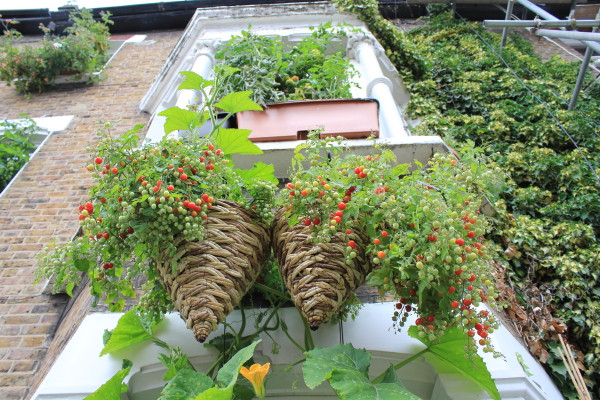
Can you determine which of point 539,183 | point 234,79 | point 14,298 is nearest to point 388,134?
point 234,79

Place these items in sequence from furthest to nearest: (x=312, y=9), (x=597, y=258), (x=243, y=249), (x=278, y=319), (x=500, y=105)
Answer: (x=312, y=9)
(x=500, y=105)
(x=597, y=258)
(x=278, y=319)
(x=243, y=249)

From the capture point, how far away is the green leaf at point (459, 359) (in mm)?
1976

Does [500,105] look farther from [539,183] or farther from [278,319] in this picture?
[278,319]

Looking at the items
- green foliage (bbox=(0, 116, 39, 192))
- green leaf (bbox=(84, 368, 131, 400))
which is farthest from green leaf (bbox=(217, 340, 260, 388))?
green foliage (bbox=(0, 116, 39, 192))

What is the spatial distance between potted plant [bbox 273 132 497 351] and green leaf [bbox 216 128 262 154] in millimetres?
509

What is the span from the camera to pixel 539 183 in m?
4.62

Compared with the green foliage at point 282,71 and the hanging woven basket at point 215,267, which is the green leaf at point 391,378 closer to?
the hanging woven basket at point 215,267

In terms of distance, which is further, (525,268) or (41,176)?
(41,176)

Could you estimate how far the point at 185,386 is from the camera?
175 centimetres

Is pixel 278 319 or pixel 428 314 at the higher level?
pixel 428 314

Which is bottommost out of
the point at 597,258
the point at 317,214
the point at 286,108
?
the point at 597,258

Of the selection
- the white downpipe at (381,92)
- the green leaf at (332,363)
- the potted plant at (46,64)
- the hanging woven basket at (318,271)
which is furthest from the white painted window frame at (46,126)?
the green leaf at (332,363)

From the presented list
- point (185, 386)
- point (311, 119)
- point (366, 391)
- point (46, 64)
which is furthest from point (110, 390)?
point (46, 64)

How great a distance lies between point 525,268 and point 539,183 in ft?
4.34
